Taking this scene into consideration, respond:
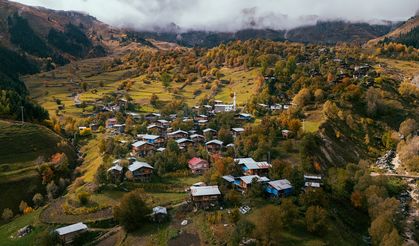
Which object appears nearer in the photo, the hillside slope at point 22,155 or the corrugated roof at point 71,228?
the corrugated roof at point 71,228

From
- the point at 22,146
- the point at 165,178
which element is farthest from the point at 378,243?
the point at 22,146

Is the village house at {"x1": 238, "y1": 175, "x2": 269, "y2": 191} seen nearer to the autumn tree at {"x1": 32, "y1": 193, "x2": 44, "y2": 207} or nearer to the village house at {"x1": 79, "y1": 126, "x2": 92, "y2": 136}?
the autumn tree at {"x1": 32, "y1": 193, "x2": 44, "y2": 207}

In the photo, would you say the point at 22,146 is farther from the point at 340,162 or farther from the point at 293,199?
the point at 340,162

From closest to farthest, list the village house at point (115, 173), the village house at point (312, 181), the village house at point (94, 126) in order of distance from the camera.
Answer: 1. the village house at point (312, 181)
2. the village house at point (115, 173)
3. the village house at point (94, 126)

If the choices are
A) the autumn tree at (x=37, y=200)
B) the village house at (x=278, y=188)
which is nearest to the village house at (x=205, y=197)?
the village house at (x=278, y=188)

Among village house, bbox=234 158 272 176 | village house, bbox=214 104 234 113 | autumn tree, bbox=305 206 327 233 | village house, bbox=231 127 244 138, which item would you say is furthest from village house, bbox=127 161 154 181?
village house, bbox=214 104 234 113

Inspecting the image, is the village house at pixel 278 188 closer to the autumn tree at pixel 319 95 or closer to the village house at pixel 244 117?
the village house at pixel 244 117
